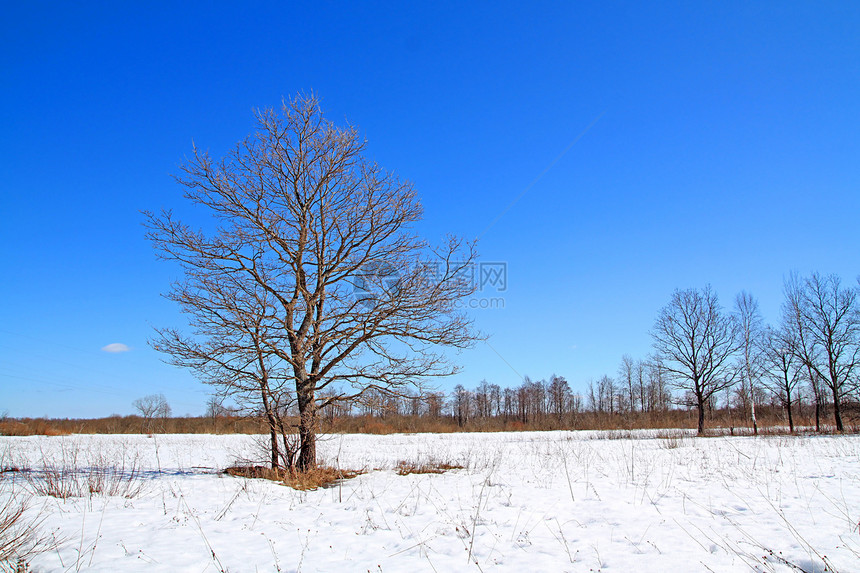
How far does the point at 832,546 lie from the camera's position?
4578mm

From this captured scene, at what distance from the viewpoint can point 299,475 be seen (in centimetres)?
1024

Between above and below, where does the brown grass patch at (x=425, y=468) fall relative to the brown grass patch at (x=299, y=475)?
below

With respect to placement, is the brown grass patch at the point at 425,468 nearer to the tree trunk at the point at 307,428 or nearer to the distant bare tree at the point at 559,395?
the tree trunk at the point at 307,428

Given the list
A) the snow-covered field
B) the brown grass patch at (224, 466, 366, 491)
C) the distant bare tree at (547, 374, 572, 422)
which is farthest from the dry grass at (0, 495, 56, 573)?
the distant bare tree at (547, 374, 572, 422)

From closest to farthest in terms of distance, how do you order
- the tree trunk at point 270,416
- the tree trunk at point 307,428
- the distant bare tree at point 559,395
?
the tree trunk at point 270,416 → the tree trunk at point 307,428 → the distant bare tree at point 559,395

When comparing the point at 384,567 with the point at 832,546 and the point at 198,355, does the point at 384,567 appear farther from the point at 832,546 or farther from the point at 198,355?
the point at 198,355

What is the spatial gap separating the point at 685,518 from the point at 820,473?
624 centimetres

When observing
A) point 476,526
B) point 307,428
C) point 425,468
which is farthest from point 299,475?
point 476,526

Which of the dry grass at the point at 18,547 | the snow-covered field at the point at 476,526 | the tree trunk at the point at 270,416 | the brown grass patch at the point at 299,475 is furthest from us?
the tree trunk at the point at 270,416

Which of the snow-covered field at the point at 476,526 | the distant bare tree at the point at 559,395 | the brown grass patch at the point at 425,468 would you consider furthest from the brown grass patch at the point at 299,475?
the distant bare tree at the point at 559,395

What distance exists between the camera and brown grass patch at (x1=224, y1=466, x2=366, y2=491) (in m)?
9.86

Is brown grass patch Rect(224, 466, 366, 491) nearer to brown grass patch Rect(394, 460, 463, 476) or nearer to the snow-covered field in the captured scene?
the snow-covered field

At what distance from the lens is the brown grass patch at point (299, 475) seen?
9.86 meters

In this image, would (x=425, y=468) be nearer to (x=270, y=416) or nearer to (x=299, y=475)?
(x=299, y=475)
